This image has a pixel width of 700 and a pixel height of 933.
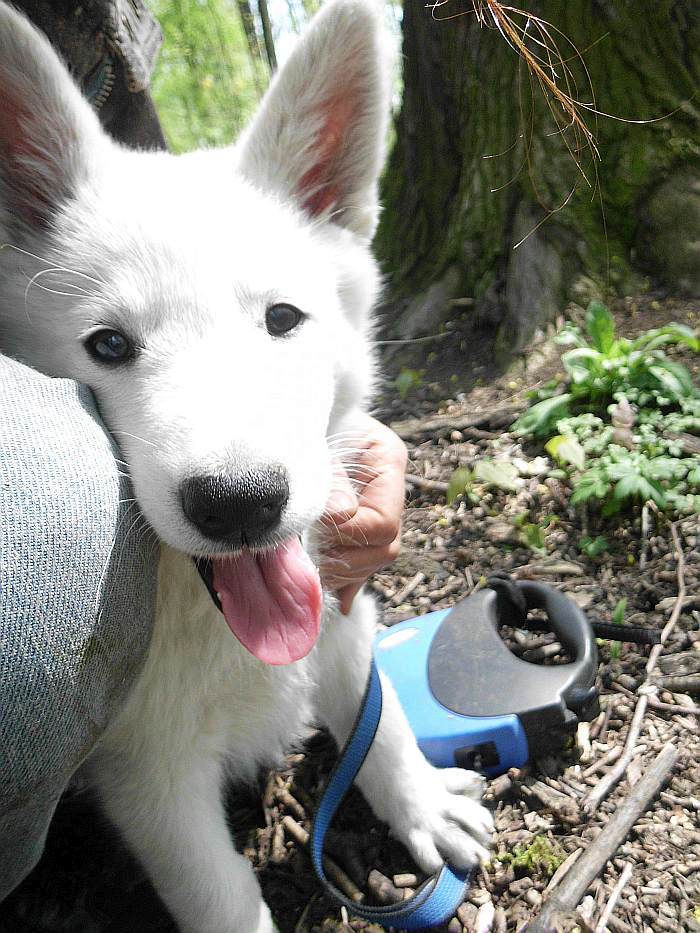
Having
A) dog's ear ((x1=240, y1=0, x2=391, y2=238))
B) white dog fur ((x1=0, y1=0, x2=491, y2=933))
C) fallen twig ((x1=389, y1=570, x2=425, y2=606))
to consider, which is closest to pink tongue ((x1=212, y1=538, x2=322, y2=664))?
white dog fur ((x1=0, y1=0, x2=491, y2=933))

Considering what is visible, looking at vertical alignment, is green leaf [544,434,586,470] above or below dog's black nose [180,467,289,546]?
below

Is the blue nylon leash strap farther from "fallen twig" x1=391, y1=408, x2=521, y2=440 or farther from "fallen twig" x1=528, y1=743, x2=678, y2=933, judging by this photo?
"fallen twig" x1=391, y1=408, x2=521, y2=440

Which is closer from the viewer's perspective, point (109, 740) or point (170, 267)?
point (170, 267)

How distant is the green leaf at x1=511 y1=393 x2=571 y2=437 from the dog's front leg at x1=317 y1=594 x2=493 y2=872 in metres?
1.50

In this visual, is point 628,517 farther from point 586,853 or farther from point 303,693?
point 303,693

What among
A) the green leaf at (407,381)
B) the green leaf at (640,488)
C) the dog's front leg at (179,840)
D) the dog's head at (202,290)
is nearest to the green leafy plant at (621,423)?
the green leaf at (640,488)

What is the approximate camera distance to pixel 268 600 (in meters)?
1.29

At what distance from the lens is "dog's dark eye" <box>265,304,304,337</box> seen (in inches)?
54.1

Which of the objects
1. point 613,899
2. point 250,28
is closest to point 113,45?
point 613,899

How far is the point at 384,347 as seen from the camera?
14.9 ft

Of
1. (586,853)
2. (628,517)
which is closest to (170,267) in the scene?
(586,853)

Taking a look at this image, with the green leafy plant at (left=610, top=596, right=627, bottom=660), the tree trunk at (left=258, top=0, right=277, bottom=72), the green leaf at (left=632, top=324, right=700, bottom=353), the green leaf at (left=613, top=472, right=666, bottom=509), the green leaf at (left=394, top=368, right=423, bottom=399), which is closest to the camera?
the green leafy plant at (left=610, top=596, right=627, bottom=660)

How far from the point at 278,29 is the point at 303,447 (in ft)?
27.0

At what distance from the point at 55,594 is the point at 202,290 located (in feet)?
→ 1.99
